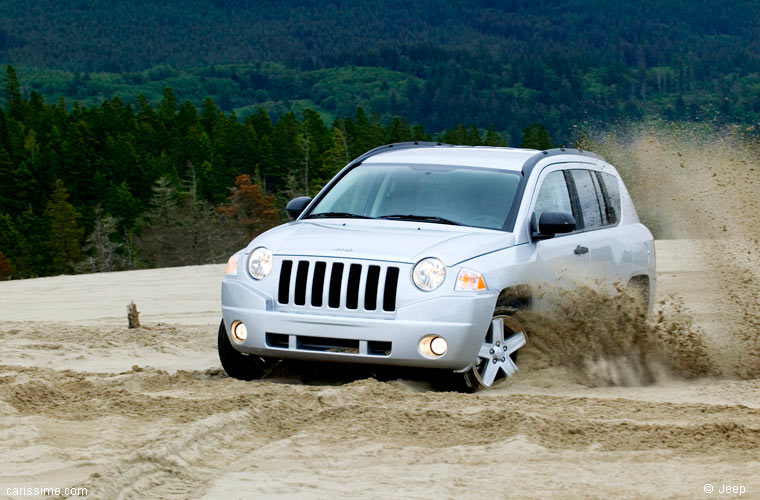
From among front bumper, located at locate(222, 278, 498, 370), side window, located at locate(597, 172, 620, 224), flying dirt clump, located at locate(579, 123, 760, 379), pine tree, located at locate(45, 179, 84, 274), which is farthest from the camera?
pine tree, located at locate(45, 179, 84, 274)

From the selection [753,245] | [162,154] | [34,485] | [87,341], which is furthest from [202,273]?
[162,154]

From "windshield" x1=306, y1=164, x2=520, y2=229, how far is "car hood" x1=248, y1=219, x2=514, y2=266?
227mm

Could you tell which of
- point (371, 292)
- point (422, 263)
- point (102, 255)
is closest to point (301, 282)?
point (371, 292)

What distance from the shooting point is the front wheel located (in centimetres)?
733

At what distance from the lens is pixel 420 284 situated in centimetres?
705

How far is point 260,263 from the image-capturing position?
294 inches

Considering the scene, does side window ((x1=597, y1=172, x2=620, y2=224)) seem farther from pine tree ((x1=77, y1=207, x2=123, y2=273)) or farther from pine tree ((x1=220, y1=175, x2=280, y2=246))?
pine tree ((x1=220, y1=175, x2=280, y2=246))

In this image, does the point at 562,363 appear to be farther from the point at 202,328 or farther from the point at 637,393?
the point at 202,328

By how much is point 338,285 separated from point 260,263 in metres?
0.64

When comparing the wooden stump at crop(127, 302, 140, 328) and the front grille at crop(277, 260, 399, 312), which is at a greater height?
the front grille at crop(277, 260, 399, 312)

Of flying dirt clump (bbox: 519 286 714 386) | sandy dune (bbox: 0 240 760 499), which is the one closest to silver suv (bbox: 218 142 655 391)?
flying dirt clump (bbox: 519 286 714 386)

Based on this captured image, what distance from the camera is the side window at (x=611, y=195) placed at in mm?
9367

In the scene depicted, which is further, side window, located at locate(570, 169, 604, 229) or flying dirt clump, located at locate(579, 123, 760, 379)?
flying dirt clump, located at locate(579, 123, 760, 379)

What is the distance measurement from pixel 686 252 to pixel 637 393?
52.1ft
